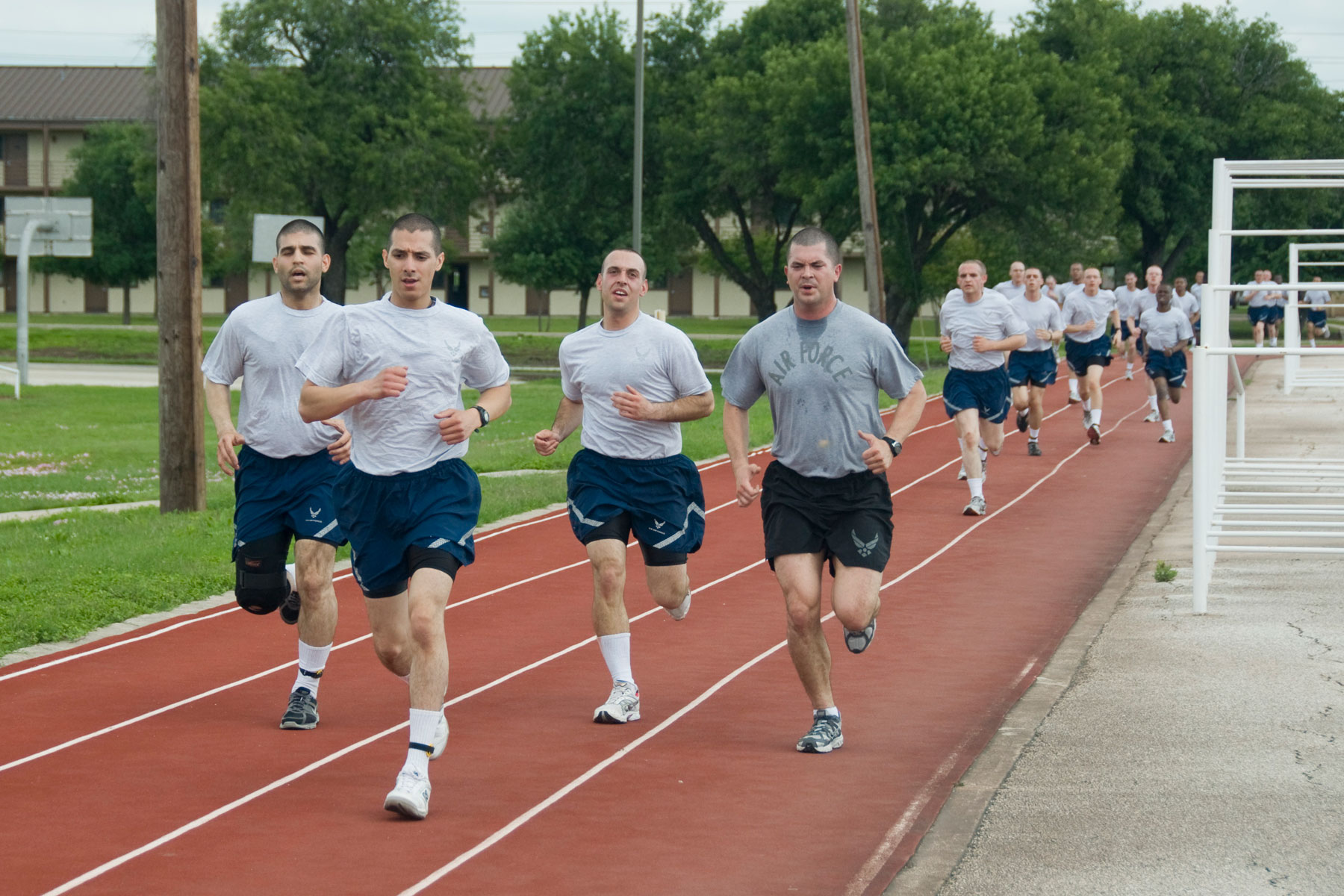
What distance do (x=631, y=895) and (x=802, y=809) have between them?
44.6 inches

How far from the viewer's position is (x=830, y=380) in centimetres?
666

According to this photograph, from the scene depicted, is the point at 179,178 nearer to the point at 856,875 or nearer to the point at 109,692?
the point at 109,692

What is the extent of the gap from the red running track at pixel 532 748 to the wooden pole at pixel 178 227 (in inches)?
141

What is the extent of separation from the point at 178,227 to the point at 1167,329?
11.9m

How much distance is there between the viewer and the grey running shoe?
18.8 feet

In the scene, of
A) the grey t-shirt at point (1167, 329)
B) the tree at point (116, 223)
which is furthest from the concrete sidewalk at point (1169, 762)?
the tree at point (116, 223)

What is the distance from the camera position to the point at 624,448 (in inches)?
299

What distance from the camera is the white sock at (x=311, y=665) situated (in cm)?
733

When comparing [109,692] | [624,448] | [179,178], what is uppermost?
[179,178]

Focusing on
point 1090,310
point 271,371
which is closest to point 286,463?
point 271,371

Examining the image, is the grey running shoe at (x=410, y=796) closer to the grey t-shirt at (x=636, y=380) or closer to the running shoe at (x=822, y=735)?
the running shoe at (x=822, y=735)

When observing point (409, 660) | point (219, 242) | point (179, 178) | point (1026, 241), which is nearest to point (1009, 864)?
point (409, 660)

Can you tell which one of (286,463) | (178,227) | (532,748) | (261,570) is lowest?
(532,748)

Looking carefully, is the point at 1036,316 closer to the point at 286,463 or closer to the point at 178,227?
the point at 178,227
